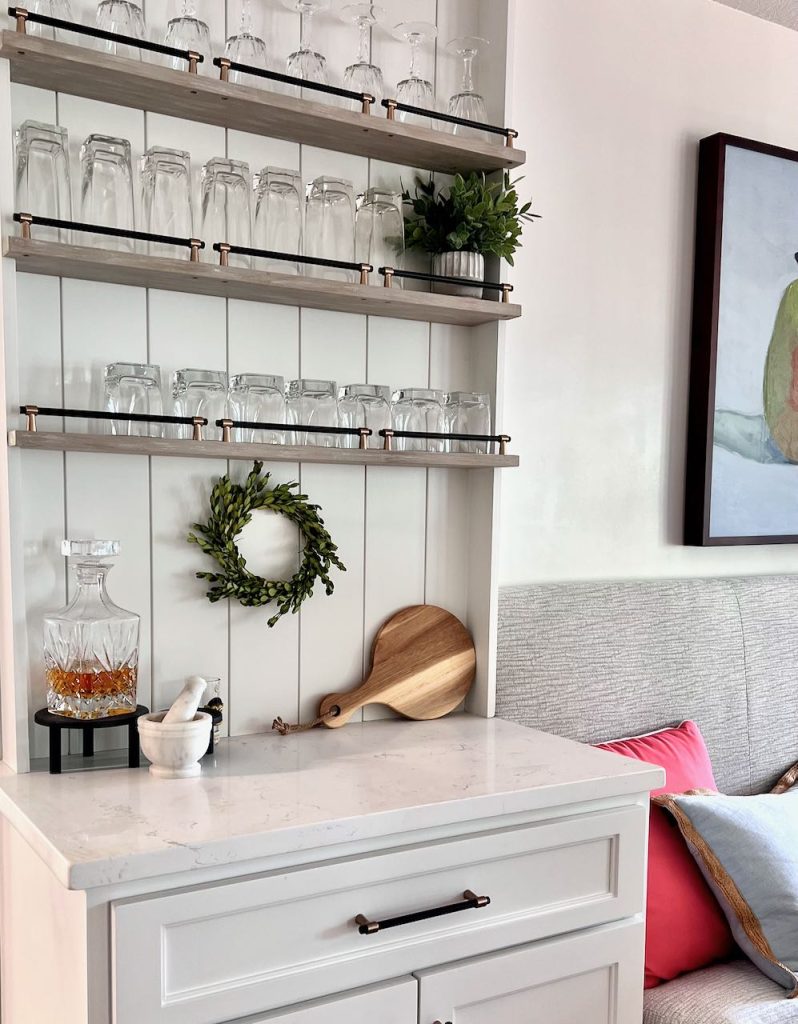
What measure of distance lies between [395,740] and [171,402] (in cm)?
66

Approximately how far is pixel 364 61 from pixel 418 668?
1077mm

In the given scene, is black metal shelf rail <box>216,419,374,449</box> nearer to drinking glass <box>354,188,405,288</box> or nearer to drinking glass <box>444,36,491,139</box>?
drinking glass <box>354,188,405,288</box>

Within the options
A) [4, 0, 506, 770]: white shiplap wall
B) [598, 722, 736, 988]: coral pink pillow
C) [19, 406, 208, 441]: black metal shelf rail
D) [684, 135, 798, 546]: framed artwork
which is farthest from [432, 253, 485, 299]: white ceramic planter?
[598, 722, 736, 988]: coral pink pillow

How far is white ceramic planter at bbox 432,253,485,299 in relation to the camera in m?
1.78

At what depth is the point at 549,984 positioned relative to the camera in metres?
1.43

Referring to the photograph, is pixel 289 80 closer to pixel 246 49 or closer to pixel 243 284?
pixel 246 49

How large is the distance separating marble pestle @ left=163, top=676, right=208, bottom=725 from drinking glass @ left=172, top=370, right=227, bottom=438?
39cm

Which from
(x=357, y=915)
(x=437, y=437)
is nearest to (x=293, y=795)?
(x=357, y=915)

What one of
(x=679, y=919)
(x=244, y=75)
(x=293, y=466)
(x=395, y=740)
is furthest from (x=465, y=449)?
(x=679, y=919)

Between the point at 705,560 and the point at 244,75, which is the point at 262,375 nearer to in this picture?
the point at 244,75

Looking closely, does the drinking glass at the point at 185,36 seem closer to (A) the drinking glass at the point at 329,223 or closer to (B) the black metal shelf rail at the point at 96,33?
(B) the black metal shelf rail at the point at 96,33

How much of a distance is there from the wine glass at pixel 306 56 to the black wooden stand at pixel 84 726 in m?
1.06

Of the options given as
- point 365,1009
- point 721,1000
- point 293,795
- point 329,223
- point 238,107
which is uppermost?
point 238,107

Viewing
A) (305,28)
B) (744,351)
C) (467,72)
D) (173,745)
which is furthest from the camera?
(744,351)
